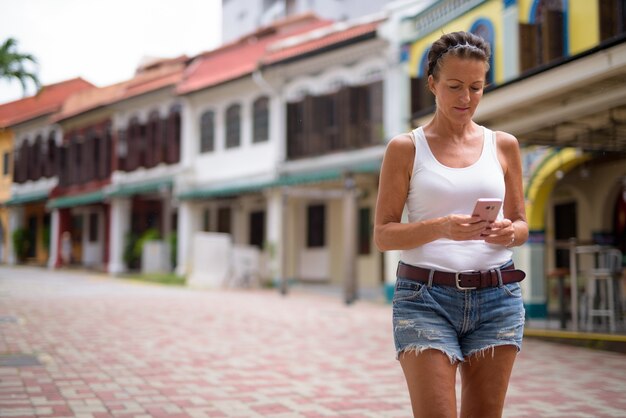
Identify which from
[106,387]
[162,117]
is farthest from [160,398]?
[162,117]

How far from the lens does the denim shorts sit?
2320 millimetres

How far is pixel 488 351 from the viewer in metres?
2.34

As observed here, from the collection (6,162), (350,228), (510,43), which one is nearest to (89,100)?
(6,162)

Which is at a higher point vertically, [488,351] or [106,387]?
[488,351]

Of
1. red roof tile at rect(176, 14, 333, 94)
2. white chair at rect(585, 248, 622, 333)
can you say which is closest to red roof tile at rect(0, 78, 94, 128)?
red roof tile at rect(176, 14, 333, 94)

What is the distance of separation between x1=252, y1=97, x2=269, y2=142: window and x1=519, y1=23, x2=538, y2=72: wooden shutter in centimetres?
1068

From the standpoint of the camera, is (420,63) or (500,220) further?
(420,63)

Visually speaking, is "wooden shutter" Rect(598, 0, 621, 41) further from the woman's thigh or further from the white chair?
the woman's thigh

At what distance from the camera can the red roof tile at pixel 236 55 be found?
23328 millimetres

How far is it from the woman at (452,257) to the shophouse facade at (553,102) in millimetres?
439

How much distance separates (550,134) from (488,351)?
6.74 metres

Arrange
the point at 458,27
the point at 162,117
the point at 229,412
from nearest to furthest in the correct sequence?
the point at 229,412 → the point at 458,27 → the point at 162,117

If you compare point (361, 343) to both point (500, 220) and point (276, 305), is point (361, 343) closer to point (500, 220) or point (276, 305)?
point (276, 305)

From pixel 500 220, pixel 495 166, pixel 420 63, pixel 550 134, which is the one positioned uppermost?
pixel 420 63
